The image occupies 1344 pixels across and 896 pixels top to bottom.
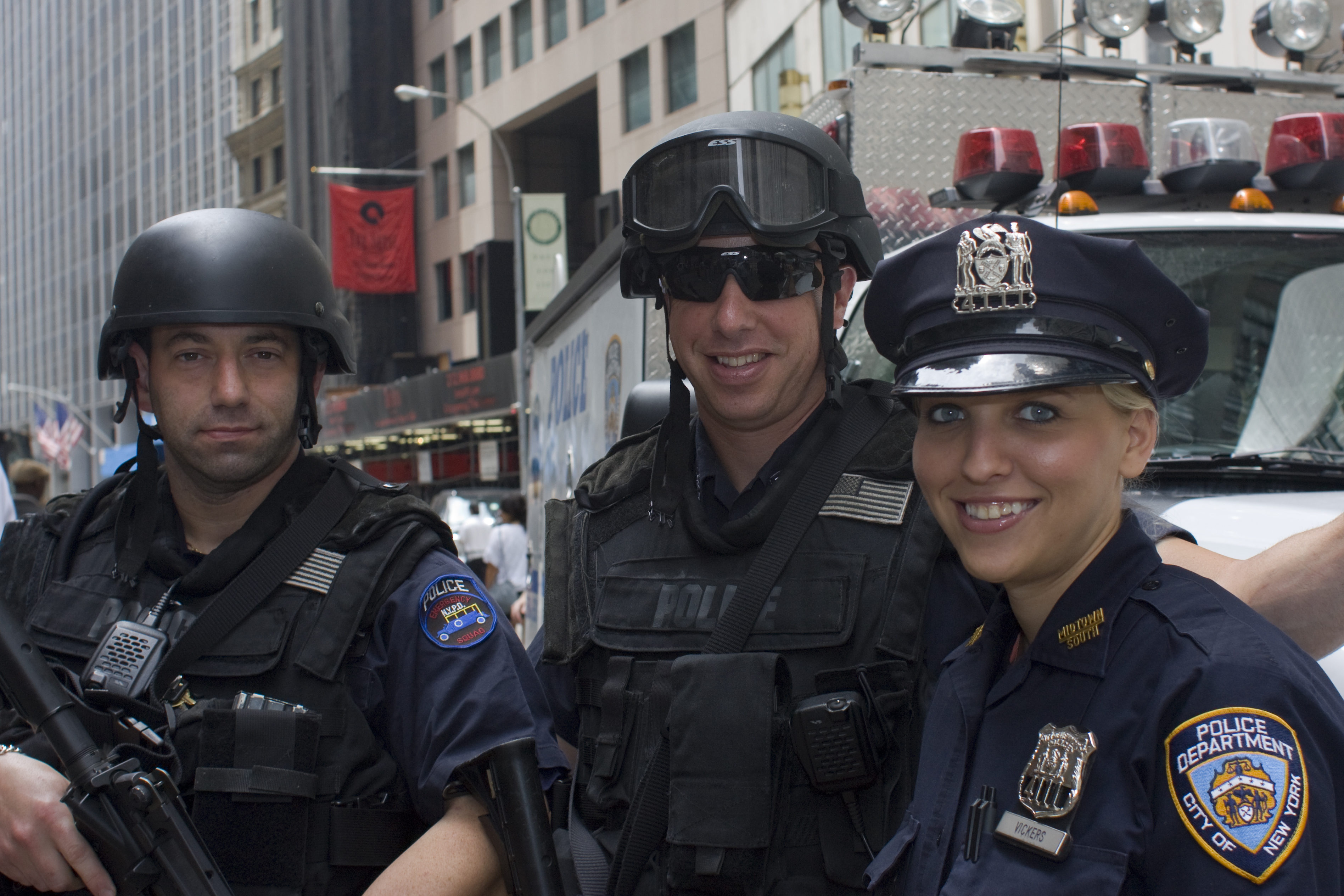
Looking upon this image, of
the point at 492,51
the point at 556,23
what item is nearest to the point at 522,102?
the point at 556,23

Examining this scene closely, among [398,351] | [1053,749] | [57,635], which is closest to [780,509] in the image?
[1053,749]

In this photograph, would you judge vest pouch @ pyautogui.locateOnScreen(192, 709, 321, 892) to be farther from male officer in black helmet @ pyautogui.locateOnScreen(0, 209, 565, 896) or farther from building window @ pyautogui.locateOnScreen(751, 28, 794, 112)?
building window @ pyautogui.locateOnScreen(751, 28, 794, 112)

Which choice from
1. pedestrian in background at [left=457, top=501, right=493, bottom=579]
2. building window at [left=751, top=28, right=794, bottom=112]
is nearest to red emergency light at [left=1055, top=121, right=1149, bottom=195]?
pedestrian in background at [left=457, top=501, right=493, bottom=579]

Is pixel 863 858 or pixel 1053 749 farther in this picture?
pixel 863 858

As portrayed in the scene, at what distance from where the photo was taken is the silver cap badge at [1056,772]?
1.51 metres

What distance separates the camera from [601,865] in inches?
91.2

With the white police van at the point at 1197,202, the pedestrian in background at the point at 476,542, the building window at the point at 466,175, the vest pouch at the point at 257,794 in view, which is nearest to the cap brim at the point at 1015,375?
the white police van at the point at 1197,202

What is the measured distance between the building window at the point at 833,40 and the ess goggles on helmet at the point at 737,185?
15.2 m

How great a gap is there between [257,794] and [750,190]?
4.87 feet

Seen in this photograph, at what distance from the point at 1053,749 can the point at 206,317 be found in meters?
1.95

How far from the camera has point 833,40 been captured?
17391mm

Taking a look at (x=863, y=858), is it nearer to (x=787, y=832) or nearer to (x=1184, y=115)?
(x=787, y=832)

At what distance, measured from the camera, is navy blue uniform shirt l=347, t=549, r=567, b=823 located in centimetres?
237

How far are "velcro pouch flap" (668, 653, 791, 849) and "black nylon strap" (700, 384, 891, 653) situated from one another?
0.27ft
